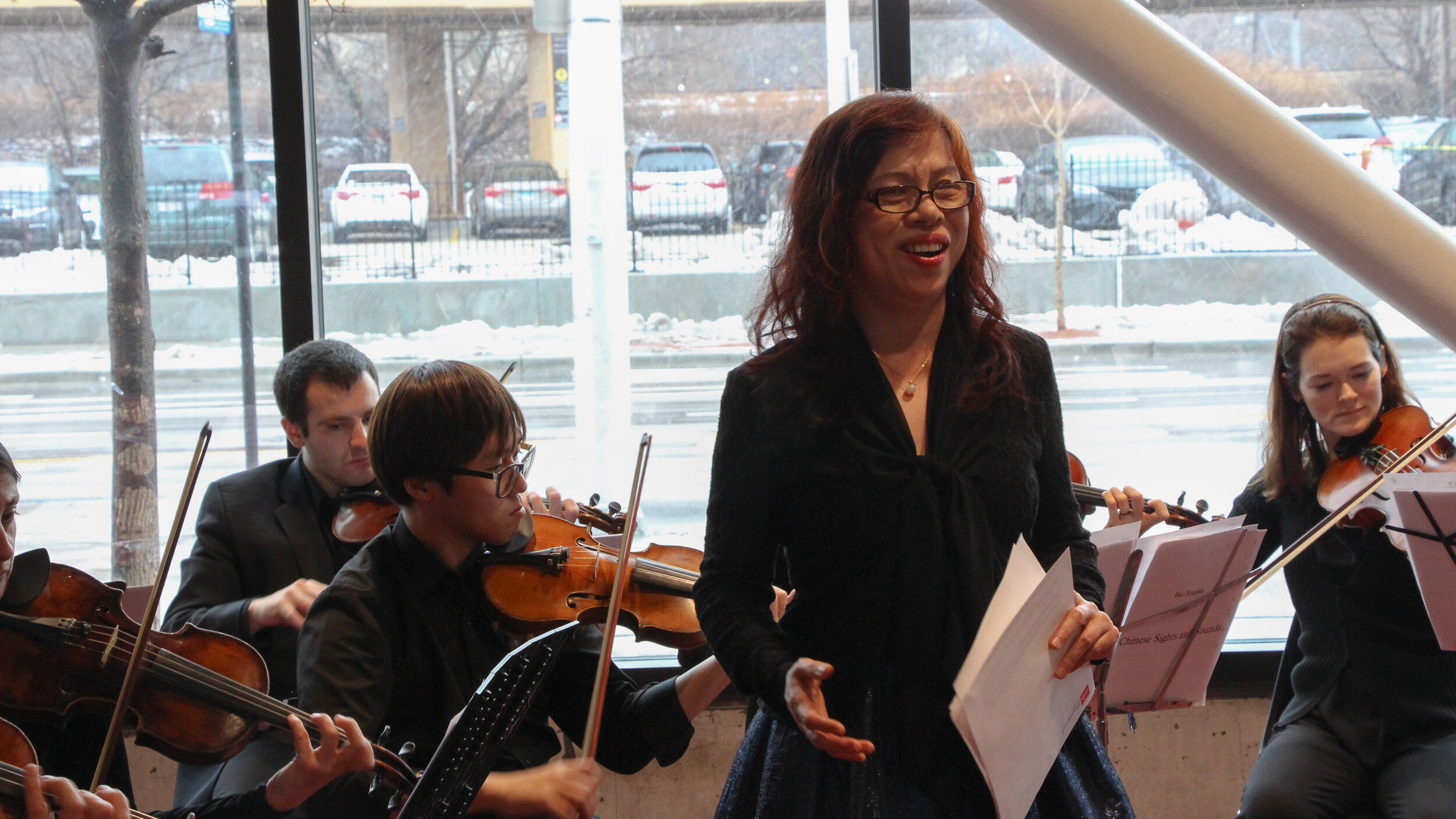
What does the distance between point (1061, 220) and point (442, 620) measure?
177 cm

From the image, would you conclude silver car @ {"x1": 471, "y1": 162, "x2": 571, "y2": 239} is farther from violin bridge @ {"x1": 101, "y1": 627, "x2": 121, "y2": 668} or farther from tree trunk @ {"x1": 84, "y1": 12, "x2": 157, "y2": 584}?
violin bridge @ {"x1": 101, "y1": 627, "x2": 121, "y2": 668}

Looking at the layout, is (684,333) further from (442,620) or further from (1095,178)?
(442,620)

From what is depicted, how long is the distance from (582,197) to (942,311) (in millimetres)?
1584

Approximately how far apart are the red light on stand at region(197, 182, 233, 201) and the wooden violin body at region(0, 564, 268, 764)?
121 cm

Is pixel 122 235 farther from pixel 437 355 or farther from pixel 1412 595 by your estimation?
pixel 1412 595

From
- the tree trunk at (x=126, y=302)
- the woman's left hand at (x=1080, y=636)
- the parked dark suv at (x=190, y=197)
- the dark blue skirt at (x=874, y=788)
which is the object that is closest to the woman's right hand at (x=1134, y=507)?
the dark blue skirt at (x=874, y=788)

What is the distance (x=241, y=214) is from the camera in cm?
264

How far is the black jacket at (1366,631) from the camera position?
202 centimetres

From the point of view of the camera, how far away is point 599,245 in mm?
2744

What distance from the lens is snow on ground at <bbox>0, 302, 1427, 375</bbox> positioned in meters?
2.75

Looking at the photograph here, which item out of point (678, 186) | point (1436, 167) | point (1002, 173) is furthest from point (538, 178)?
point (1436, 167)

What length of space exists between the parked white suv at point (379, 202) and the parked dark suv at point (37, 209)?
567mm

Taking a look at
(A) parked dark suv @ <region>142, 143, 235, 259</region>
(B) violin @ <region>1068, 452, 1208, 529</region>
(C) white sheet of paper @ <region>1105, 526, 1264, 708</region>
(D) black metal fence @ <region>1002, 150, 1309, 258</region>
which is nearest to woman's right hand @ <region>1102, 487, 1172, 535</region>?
(B) violin @ <region>1068, 452, 1208, 529</region>

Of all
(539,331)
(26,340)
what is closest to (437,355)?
(539,331)
